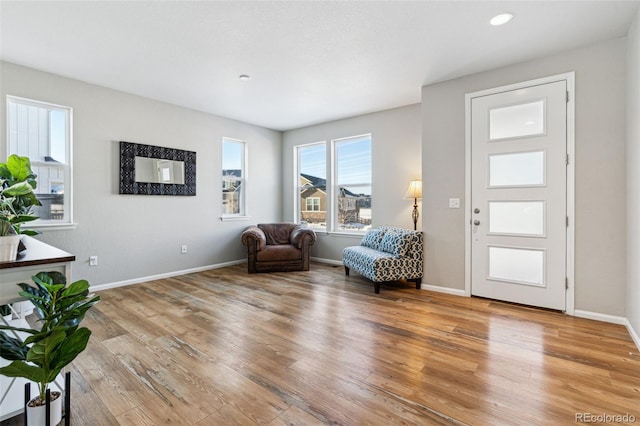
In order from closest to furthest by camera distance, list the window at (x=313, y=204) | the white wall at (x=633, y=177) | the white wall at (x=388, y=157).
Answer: the white wall at (x=633, y=177) < the white wall at (x=388, y=157) < the window at (x=313, y=204)

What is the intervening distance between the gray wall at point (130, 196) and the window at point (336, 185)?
3.84 ft

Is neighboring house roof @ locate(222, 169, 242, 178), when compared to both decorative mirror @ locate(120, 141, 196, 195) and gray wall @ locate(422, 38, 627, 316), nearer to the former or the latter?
decorative mirror @ locate(120, 141, 196, 195)

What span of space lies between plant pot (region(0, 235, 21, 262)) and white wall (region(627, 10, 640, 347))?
398 cm

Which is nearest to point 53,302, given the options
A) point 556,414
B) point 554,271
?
point 556,414

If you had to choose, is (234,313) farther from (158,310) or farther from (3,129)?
(3,129)

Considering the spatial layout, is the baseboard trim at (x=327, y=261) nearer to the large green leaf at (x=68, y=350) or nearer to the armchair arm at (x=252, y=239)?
the armchair arm at (x=252, y=239)

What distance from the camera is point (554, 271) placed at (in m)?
3.00

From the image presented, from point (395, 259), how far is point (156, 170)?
142 inches

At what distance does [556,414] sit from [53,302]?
253 centimetres

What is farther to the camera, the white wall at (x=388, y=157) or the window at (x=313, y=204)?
the window at (x=313, y=204)

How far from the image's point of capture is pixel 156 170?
431 cm

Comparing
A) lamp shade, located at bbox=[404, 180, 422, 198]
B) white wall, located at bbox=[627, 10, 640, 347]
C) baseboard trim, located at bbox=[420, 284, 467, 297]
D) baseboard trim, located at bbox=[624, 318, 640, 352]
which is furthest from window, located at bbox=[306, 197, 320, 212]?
baseboard trim, located at bbox=[624, 318, 640, 352]

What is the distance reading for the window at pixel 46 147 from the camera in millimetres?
3262

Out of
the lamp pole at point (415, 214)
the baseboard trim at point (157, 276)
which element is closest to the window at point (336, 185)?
the lamp pole at point (415, 214)
